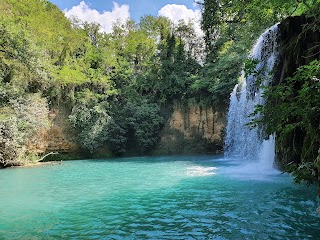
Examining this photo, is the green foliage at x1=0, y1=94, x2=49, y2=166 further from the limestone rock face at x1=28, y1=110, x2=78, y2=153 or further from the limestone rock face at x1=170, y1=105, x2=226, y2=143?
the limestone rock face at x1=170, y1=105, x2=226, y2=143

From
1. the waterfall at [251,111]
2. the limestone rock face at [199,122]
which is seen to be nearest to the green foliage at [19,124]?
the limestone rock face at [199,122]

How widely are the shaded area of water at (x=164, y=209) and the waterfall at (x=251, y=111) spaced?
2993 mm

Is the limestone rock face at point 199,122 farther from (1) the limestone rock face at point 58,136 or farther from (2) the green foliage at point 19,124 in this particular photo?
(2) the green foliage at point 19,124

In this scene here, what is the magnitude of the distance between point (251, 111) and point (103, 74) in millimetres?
14583

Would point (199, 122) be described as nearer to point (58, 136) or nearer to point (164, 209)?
point (58, 136)

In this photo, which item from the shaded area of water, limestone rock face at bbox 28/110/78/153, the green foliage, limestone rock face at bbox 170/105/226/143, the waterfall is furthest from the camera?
limestone rock face at bbox 170/105/226/143

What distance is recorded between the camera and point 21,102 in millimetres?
19469

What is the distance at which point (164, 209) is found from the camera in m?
7.08

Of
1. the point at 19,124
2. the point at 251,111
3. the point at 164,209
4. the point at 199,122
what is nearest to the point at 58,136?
the point at 19,124

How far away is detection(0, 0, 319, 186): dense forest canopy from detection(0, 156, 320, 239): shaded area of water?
994cm

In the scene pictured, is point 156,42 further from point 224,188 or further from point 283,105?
point 283,105

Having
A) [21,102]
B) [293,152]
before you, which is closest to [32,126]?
[21,102]

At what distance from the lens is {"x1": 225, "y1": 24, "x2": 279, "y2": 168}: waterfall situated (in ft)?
44.5

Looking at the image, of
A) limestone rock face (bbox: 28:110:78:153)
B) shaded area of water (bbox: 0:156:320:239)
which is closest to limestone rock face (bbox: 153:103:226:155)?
limestone rock face (bbox: 28:110:78:153)
